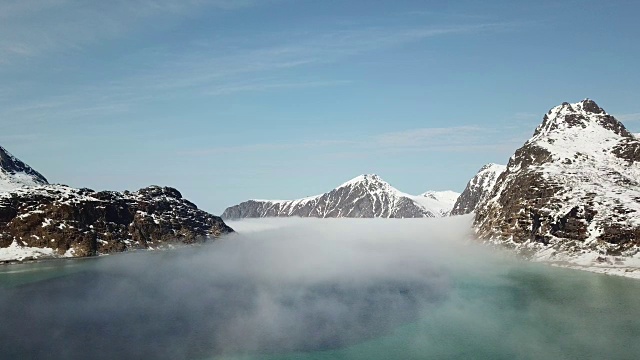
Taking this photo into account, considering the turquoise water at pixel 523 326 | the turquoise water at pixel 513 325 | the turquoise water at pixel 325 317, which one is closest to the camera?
the turquoise water at pixel 523 326

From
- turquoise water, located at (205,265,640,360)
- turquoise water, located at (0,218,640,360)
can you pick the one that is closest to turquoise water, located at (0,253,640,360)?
turquoise water, located at (205,265,640,360)

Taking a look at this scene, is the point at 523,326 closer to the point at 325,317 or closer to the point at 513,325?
the point at 513,325

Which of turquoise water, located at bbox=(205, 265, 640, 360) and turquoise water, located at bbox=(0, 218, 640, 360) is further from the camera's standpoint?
turquoise water, located at bbox=(0, 218, 640, 360)

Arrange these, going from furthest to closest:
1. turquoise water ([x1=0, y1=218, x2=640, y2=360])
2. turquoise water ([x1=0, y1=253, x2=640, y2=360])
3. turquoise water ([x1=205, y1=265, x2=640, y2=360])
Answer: turquoise water ([x1=0, y1=218, x2=640, y2=360]) < turquoise water ([x1=0, y1=253, x2=640, y2=360]) < turquoise water ([x1=205, y1=265, x2=640, y2=360])

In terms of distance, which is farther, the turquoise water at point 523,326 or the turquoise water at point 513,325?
the turquoise water at point 513,325

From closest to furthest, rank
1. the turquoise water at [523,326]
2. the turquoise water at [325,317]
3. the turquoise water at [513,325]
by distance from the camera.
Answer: the turquoise water at [523,326] → the turquoise water at [513,325] → the turquoise water at [325,317]

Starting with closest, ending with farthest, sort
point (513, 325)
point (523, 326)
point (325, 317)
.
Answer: point (523, 326)
point (513, 325)
point (325, 317)

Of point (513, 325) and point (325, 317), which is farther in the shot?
point (325, 317)

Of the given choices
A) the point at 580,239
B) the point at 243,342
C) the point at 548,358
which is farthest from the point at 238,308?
the point at 580,239

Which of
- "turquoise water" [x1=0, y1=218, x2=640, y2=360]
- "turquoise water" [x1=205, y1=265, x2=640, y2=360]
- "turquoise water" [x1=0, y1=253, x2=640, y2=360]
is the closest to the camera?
"turquoise water" [x1=205, y1=265, x2=640, y2=360]

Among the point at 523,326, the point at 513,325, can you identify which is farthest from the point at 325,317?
the point at 523,326

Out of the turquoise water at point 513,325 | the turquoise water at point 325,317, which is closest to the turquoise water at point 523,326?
the turquoise water at point 513,325

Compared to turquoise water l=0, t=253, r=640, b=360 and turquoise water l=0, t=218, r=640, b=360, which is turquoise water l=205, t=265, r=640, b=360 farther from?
turquoise water l=0, t=218, r=640, b=360

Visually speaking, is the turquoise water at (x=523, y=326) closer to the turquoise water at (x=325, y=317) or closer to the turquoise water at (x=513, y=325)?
the turquoise water at (x=513, y=325)
